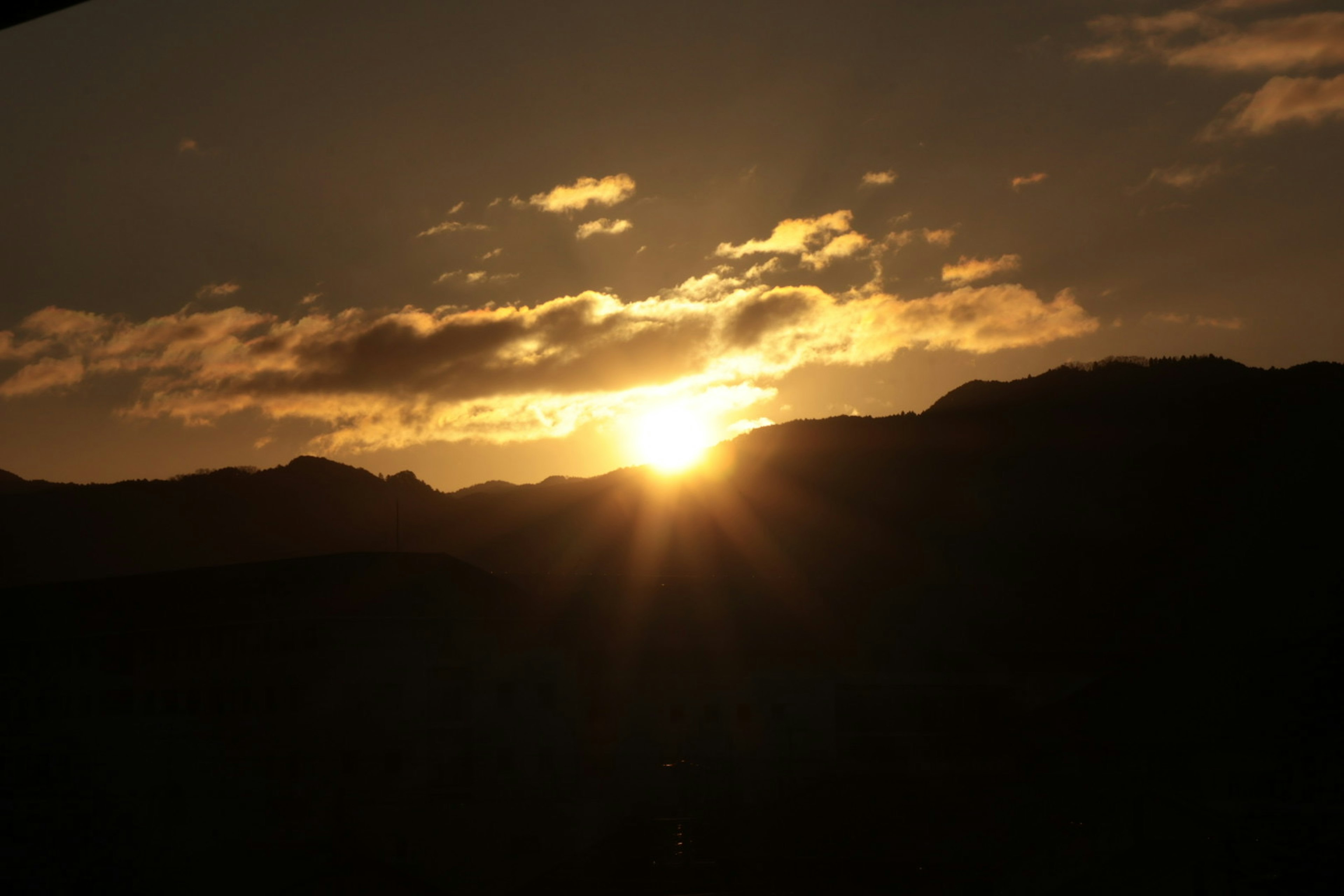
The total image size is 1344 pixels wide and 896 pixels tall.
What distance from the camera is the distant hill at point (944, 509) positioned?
99500 mm

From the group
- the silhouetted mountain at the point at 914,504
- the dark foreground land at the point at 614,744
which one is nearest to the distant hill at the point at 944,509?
the silhouetted mountain at the point at 914,504

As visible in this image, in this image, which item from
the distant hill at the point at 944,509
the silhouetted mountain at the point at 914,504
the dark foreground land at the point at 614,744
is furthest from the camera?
the silhouetted mountain at the point at 914,504

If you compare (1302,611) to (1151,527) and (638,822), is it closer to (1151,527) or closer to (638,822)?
(1151,527)

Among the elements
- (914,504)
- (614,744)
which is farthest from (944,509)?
(614,744)

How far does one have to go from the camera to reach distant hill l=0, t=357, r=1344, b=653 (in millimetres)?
99500

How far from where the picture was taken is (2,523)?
144 metres

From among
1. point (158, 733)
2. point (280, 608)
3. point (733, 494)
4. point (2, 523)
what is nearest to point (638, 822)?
point (280, 608)

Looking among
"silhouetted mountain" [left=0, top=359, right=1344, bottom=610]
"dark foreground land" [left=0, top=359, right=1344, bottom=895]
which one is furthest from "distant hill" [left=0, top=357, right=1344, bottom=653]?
"dark foreground land" [left=0, top=359, right=1344, bottom=895]

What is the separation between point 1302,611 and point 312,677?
253 feet

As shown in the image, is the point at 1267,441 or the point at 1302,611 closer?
the point at 1302,611

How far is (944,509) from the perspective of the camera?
386ft

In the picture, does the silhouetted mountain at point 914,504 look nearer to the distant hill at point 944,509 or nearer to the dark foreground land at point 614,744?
the distant hill at point 944,509

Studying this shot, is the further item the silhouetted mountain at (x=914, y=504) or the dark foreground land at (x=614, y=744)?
the silhouetted mountain at (x=914, y=504)

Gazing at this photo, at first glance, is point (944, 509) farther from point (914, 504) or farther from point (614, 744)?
point (614, 744)
